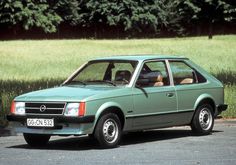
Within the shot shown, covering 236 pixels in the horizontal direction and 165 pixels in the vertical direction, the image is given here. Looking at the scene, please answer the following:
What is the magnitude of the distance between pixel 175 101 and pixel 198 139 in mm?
767

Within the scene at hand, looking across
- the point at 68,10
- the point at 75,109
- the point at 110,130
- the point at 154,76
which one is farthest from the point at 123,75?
the point at 68,10

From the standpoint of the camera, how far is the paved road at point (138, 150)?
9898 millimetres

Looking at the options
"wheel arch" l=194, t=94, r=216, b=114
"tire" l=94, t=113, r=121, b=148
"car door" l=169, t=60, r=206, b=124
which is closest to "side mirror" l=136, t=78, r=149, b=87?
"car door" l=169, t=60, r=206, b=124

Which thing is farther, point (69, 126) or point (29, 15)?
point (29, 15)

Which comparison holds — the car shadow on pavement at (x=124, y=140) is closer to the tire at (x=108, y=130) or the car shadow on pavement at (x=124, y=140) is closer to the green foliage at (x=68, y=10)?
the tire at (x=108, y=130)

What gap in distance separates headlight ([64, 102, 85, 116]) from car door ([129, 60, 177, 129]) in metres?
1.10

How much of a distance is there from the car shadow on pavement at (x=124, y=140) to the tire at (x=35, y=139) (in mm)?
103

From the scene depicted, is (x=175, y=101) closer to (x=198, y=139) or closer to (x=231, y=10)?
(x=198, y=139)

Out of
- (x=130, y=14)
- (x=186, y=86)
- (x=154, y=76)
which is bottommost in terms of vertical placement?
(x=130, y=14)

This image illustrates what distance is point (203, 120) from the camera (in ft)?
43.2

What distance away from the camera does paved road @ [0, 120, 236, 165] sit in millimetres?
9898

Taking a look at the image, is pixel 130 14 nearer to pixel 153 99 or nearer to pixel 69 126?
pixel 153 99

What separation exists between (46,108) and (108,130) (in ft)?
3.30

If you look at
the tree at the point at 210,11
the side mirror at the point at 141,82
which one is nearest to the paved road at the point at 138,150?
the side mirror at the point at 141,82
